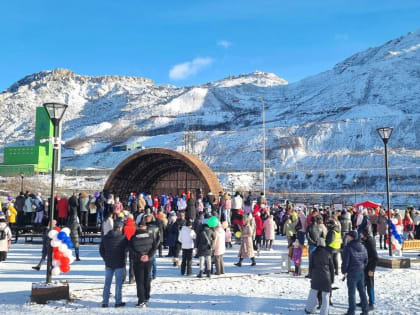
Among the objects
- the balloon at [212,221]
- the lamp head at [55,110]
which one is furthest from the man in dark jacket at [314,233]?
the lamp head at [55,110]

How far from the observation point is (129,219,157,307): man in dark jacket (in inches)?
293

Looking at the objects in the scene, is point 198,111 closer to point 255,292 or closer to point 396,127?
point 396,127

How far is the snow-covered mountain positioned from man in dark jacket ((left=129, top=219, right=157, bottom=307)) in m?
53.8

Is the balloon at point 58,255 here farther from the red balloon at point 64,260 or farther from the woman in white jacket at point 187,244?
the woman in white jacket at point 187,244

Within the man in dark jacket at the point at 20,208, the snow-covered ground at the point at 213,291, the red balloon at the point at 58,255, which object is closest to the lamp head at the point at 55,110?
the red balloon at the point at 58,255

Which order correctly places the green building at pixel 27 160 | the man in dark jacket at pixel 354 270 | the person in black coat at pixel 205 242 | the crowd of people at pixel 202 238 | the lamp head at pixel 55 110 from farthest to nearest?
the green building at pixel 27 160
the person in black coat at pixel 205 242
the lamp head at pixel 55 110
the crowd of people at pixel 202 238
the man in dark jacket at pixel 354 270

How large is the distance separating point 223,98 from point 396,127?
8126cm

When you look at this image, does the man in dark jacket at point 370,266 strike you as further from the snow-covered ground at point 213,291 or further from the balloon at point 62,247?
the balloon at point 62,247

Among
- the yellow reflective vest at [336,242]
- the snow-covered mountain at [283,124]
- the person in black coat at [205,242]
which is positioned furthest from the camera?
the snow-covered mountain at [283,124]

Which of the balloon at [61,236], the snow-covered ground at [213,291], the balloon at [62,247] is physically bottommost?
the snow-covered ground at [213,291]

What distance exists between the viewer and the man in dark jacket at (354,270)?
6.85 m

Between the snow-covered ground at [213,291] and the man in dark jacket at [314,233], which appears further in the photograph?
the man in dark jacket at [314,233]

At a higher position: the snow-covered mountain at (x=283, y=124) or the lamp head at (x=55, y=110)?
the snow-covered mountain at (x=283, y=124)

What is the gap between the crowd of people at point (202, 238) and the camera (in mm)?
6980
